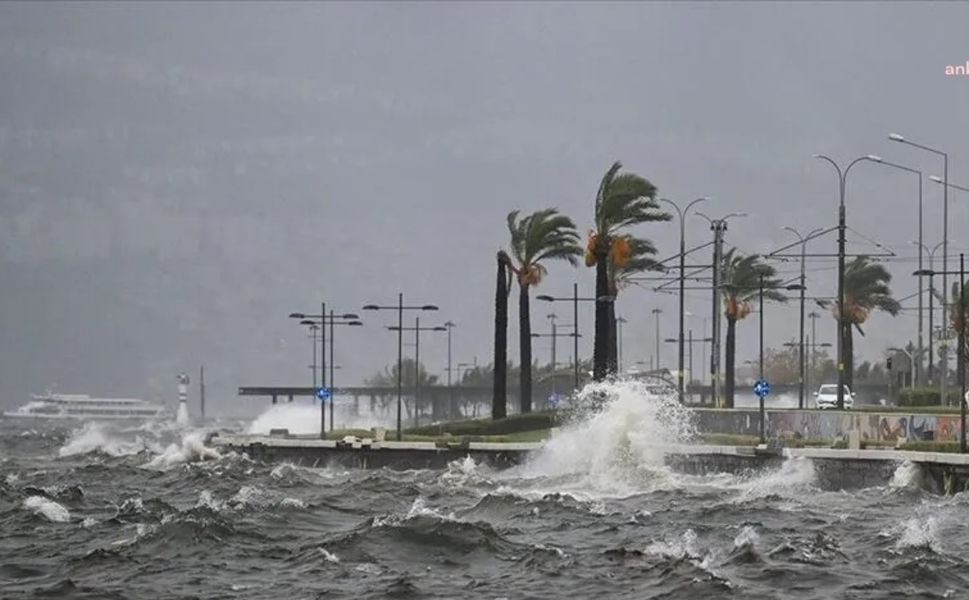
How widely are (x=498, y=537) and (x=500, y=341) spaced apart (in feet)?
200

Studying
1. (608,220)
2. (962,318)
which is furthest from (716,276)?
(962,318)

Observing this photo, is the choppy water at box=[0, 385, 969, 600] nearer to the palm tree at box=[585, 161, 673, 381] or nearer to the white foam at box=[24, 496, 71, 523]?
the white foam at box=[24, 496, 71, 523]

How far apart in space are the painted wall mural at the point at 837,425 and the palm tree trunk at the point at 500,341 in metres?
20.5

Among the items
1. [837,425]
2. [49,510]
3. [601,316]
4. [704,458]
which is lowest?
[704,458]

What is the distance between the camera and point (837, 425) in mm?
71125

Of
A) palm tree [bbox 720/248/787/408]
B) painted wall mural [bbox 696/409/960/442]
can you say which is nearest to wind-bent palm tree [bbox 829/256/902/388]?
palm tree [bbox 720/248/787/408]

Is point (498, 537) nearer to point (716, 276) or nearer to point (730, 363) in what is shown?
point (716, 276)

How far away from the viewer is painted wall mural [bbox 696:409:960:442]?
67.4 metres

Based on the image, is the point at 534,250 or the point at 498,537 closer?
the point at 498,537

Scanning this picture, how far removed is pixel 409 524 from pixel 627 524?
5.88 metres

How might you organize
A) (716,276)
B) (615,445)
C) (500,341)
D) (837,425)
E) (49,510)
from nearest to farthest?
1. (49,510)
2. (615,445)
3. (837,425)
4. (716,276)
5. (500,341)

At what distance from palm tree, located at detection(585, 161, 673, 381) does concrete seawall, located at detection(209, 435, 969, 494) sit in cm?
1423

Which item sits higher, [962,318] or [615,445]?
[962,318]

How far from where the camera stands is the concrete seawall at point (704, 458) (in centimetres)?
5631
